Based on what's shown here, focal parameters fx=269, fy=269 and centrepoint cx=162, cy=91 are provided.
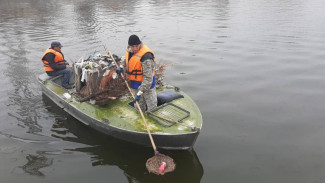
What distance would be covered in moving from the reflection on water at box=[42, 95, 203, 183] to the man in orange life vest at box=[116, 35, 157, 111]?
4.15ft

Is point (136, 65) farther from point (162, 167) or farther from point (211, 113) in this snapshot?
point (211, 113)

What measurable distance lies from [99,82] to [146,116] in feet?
6.00

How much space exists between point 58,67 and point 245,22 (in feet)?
56.1

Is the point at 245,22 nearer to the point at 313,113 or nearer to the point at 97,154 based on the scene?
the point at 313,113

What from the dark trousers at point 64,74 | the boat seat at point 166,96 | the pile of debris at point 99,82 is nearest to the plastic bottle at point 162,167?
the boat seat at point 166,96

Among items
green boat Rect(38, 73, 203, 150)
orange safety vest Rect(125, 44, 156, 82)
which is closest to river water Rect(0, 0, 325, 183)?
green boat Rect(38, 73, 203, 150)

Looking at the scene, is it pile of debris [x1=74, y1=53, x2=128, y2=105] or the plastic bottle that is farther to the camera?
pile of debris [x1=74, y1=53, x2=128, y2=105]

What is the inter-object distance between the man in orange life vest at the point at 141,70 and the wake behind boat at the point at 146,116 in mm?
417

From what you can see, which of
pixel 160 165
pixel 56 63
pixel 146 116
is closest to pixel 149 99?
pixel 146 116

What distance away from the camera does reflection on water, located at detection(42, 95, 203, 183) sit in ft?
20.1

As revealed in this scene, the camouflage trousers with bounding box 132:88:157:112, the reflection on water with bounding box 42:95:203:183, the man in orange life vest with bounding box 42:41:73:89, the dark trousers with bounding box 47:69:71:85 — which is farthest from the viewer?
the dark trousers with bounding box 47:69:71:85

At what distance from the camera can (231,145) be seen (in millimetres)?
7184

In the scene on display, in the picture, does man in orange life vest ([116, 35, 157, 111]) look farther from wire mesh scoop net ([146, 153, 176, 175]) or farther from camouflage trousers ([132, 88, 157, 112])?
wire mesh scoop net ([146, 153, 176, 175])

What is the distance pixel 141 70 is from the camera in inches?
269
